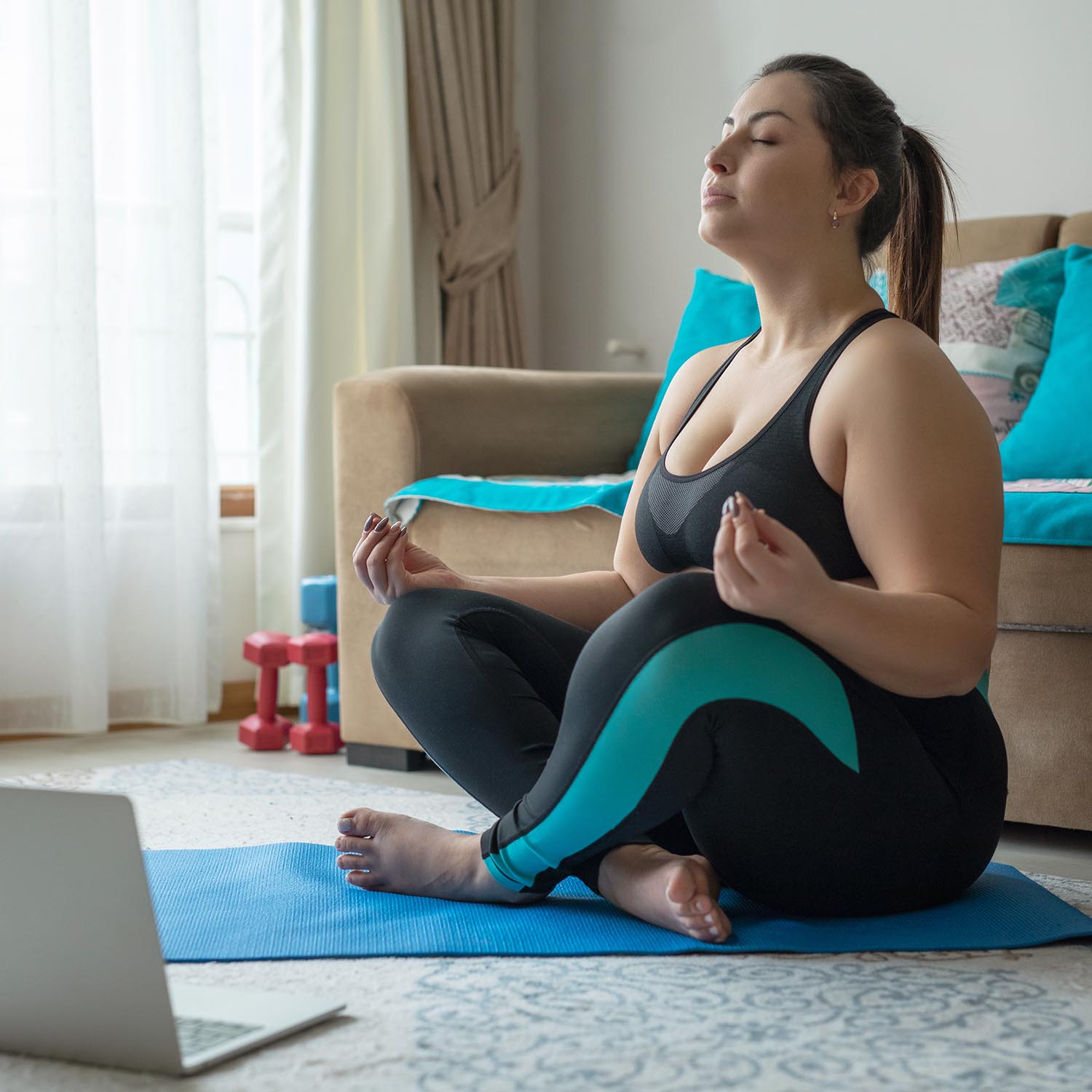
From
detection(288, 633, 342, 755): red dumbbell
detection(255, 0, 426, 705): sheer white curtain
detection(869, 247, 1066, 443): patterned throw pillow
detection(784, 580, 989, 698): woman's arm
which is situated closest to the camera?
detection(784, 580, 989, 698): woman's arm

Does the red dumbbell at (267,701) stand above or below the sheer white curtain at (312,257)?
below

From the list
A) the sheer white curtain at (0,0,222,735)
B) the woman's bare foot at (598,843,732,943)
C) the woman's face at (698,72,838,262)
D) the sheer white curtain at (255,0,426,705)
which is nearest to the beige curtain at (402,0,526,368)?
the sheer white curtain at (255,0,426,705)

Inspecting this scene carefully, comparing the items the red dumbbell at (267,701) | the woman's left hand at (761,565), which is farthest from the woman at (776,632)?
the red dumbbell at (267,701)

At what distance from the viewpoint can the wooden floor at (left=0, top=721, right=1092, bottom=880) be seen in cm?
191

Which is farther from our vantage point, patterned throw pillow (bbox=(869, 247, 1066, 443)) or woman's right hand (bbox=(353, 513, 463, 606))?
patterned throw pillow (bbox=(869, 247, 1066, 443))

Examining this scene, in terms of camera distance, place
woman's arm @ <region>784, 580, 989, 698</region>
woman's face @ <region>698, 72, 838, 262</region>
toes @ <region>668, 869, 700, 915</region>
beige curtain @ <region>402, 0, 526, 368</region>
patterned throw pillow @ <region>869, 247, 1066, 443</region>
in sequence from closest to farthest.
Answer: woman's arm @ <region>784, 580, 989, 698</region> < toes @ <region>668, 869, 700, 915</region> < woman's face @ <region>698, 72, 838, 262</region> < patterned throw pillow @ <region>869, 247, 1066, 443</region> < beige curtain @ <region>402, 0, 526, 368</region>

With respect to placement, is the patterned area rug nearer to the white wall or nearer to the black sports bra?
the black sports bra

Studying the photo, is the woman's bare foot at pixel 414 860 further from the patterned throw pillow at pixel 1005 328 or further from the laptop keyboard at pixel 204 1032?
the patterned throw pillow at pixel 1005 328

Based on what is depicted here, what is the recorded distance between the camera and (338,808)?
80.9 inches

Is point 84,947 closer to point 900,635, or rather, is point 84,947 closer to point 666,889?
→ point 666,889

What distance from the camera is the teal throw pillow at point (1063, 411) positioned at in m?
2.16

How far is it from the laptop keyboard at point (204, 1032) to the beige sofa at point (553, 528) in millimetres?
1143

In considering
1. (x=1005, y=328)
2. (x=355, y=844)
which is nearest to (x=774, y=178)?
(x=355, y=844)

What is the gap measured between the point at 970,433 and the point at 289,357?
2.25m
